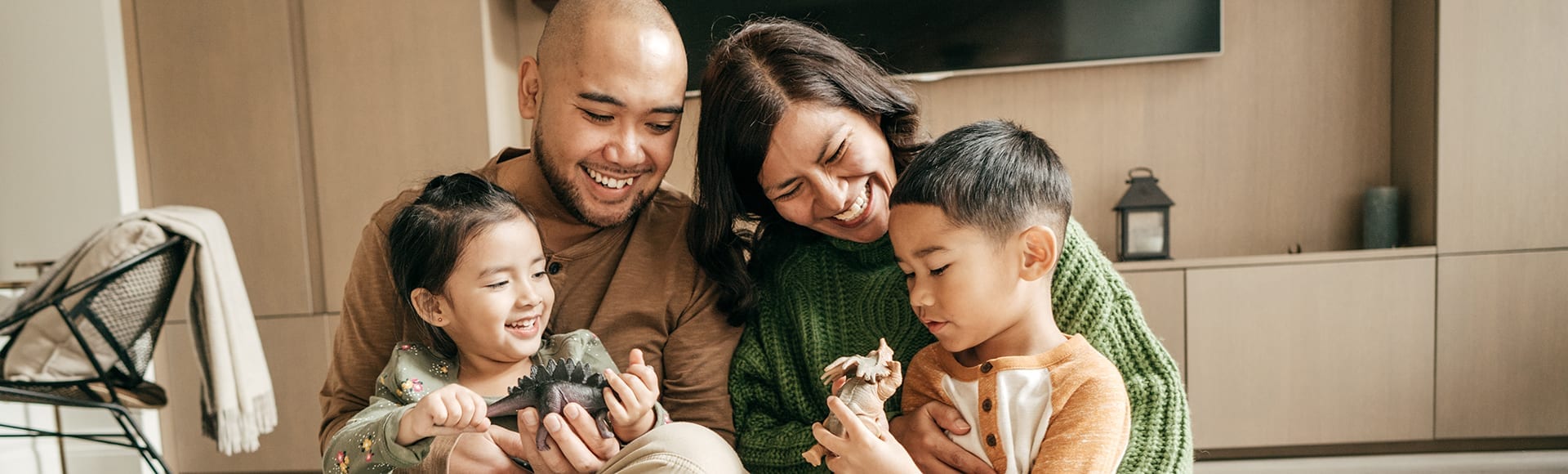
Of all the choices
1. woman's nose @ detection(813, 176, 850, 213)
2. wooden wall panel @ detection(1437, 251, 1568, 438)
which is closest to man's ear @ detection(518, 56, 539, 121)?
woman's nose @ detection(813, 176, 850, 213)

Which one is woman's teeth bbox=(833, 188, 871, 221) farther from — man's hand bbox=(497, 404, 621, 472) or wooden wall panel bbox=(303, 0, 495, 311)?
wooden wall panel bbox=(303, 0, 495, 311)

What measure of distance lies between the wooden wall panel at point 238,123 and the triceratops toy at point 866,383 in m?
2.68

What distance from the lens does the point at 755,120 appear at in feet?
4.20

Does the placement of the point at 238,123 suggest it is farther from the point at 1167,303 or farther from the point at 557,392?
the point at 1167,303

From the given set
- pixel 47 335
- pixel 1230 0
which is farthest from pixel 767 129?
pixel 1230 0

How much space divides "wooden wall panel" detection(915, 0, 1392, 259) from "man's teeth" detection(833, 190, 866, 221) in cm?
196

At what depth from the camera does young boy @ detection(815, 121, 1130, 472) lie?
1.02 meters

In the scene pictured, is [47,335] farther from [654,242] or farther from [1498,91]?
[1498,91]

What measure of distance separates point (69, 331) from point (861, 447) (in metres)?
1.93

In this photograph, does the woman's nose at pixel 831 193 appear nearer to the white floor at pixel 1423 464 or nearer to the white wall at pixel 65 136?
the white floor at pixel 1423 464

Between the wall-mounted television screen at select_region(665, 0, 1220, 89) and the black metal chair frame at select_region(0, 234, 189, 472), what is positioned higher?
the wall-mounted television screen at select_region(665, 0, 1220, 89)

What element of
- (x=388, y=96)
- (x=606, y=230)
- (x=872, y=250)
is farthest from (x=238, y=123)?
(x=872, y=250)

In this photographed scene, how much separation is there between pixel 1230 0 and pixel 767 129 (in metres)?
2.50

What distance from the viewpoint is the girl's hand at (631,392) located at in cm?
104
